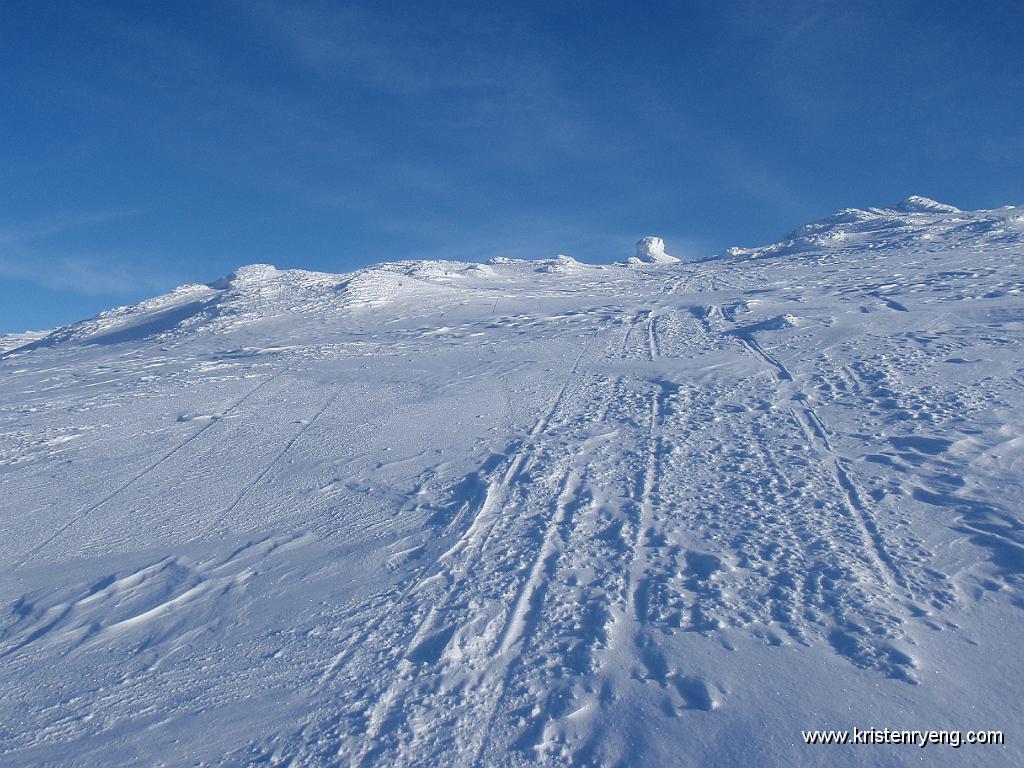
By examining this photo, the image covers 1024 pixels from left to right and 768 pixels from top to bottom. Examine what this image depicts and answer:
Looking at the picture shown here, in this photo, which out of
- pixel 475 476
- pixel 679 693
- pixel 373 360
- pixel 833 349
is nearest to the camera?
pixel 679 693

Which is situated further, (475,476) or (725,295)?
(725,295)

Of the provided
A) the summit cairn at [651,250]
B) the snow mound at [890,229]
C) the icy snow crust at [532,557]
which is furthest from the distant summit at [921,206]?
the icy snow crust at [532,557]

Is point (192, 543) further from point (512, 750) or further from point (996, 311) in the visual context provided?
point (996, 311)

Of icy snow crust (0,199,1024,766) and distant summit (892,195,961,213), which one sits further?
distant summit (892,195,961,213)

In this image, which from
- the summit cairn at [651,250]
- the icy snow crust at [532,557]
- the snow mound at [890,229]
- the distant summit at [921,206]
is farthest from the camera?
the summit cairn at [651,250]

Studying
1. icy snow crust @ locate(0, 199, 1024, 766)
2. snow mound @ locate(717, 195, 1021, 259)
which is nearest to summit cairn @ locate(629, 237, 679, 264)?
snow mound @ locate(717, 195, 1021, 259)

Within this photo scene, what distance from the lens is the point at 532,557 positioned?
17.0 feet

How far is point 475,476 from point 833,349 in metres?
7.18

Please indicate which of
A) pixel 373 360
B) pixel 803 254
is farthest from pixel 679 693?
pixel 803 254

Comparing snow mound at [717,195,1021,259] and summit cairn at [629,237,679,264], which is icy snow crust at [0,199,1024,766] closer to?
snow mound at [717,195,1021,259]

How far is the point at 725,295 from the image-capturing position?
1845 cm

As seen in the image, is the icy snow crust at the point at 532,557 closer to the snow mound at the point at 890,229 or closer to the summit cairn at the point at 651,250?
the snow mound at the point at 890,229

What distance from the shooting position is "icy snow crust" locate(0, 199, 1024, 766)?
355 cm

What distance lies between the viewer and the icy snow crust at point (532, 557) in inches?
140
